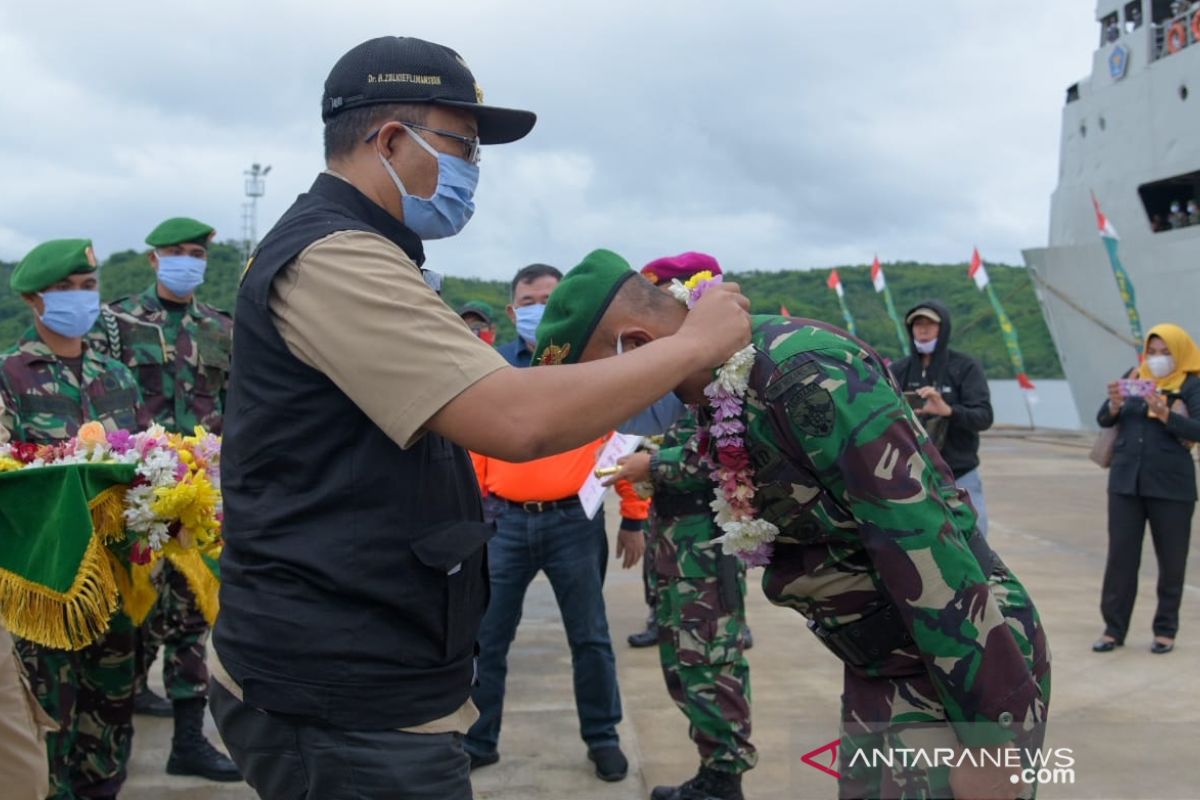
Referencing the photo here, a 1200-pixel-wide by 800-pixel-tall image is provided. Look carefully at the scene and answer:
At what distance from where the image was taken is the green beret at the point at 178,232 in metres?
5.28

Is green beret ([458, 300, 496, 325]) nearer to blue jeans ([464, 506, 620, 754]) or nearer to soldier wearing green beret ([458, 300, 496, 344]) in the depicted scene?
soldier wearing green beret ([458, 300, 496, 344])

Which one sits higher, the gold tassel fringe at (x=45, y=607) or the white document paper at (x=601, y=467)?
the white document paper at (x=601, y=467)

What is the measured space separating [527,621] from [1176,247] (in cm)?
1601

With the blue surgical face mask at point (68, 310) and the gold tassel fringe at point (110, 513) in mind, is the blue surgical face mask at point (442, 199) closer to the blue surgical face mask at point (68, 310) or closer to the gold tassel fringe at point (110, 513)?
the gold tassel fringe at point (110, 513)

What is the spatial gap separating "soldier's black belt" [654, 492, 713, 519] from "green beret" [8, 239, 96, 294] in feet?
8.38

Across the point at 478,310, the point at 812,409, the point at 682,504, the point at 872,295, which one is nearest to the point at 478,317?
the point at 478,310

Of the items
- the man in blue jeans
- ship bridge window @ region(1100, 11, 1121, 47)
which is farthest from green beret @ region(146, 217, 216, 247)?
ship bridge window @ region(1100, 11, 1121, 47)

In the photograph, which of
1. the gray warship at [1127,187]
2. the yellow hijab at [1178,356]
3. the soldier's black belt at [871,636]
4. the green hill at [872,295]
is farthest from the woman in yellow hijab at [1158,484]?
the green hill at [872,295]

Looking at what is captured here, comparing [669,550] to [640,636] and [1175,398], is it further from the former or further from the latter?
[1175,398]

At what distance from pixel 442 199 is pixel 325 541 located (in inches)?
26.6

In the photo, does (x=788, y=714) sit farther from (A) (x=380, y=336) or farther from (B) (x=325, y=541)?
(A) (x=380, y=336)

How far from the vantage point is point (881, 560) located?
6.24 feet

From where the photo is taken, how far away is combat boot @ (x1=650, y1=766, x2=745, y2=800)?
4.02 metres

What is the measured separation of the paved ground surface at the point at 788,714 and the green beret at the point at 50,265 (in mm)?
2111
